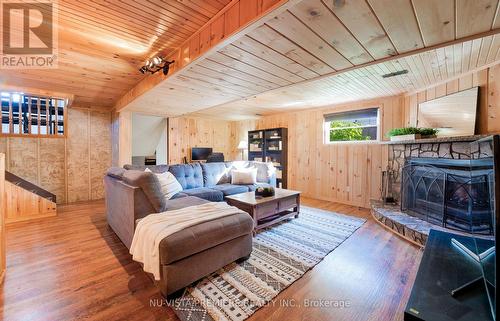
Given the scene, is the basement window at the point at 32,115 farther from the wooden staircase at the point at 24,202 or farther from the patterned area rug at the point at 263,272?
the patterned area rug at the point at 263,272

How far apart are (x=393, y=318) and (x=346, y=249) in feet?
3.24

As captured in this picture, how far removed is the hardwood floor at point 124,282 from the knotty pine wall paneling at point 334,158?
1.61 meters

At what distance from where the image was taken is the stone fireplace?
2254 millimetres

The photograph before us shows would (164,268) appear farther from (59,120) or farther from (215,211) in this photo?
(59,120)

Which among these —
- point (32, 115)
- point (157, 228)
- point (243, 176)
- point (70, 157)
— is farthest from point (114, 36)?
point (70, 157)

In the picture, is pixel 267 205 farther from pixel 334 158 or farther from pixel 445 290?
pixel 334 158

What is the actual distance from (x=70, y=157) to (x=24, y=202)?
152cm

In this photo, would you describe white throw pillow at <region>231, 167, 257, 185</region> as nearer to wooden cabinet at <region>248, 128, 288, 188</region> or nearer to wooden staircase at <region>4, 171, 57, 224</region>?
wooden cabinet at <region>248, 128, 288, 188</region>

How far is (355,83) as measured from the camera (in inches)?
124

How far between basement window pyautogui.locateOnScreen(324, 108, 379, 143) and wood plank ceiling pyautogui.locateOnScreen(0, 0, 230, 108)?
3672 mm

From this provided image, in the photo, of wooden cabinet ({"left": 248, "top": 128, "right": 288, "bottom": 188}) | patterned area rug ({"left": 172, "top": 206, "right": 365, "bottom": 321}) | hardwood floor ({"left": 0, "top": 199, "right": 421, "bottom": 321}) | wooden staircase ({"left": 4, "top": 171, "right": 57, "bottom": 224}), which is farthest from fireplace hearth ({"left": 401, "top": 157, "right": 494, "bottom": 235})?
wooden staircase ({"left": 4, "top": 171, "right": 57, "bottom": 224})

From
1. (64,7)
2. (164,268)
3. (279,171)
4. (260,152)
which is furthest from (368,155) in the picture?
(64,7)

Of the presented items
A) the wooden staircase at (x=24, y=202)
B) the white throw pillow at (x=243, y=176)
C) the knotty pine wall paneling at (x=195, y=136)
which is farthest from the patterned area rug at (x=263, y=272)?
the knotty pine wall paneling at (x=195, y=136)

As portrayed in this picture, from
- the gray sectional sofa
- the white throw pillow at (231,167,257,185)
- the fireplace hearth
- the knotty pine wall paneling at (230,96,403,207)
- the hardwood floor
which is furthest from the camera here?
the white throw pillow at (231,167,257,185)
